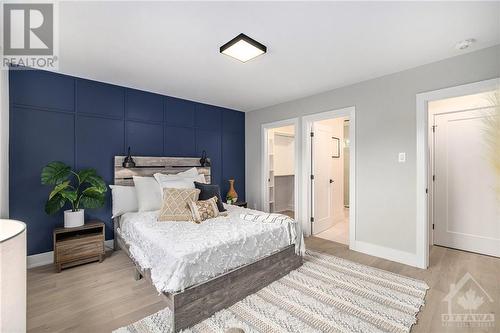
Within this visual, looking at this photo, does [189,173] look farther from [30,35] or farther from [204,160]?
[30,35]

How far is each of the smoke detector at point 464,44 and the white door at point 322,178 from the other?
205 cm

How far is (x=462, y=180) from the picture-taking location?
3387 millimetres

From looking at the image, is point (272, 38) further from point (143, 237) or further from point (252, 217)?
point (143, 237)

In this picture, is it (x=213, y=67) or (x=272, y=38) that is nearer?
(x=272, y=38)

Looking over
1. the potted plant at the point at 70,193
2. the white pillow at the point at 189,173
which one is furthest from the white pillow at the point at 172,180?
the potted plant at the point at 70,193

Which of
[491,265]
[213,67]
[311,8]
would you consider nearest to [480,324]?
[491,265]

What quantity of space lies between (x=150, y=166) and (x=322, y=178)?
3.01 m

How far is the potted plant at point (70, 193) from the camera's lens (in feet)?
8.52

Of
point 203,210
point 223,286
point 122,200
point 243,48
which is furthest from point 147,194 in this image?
point 243,48

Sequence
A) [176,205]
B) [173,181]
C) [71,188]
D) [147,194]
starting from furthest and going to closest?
[173,181] → [147,194] → [71,188] → [176,205]

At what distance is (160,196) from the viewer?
3289 mm

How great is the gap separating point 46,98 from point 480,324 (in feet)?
16.1

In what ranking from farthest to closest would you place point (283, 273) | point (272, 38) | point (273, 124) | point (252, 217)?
point (273, 124) → point (252, 217) → point (283, 273) → point (272, 38)

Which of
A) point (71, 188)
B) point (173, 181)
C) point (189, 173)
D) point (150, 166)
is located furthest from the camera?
point (189, 173)
